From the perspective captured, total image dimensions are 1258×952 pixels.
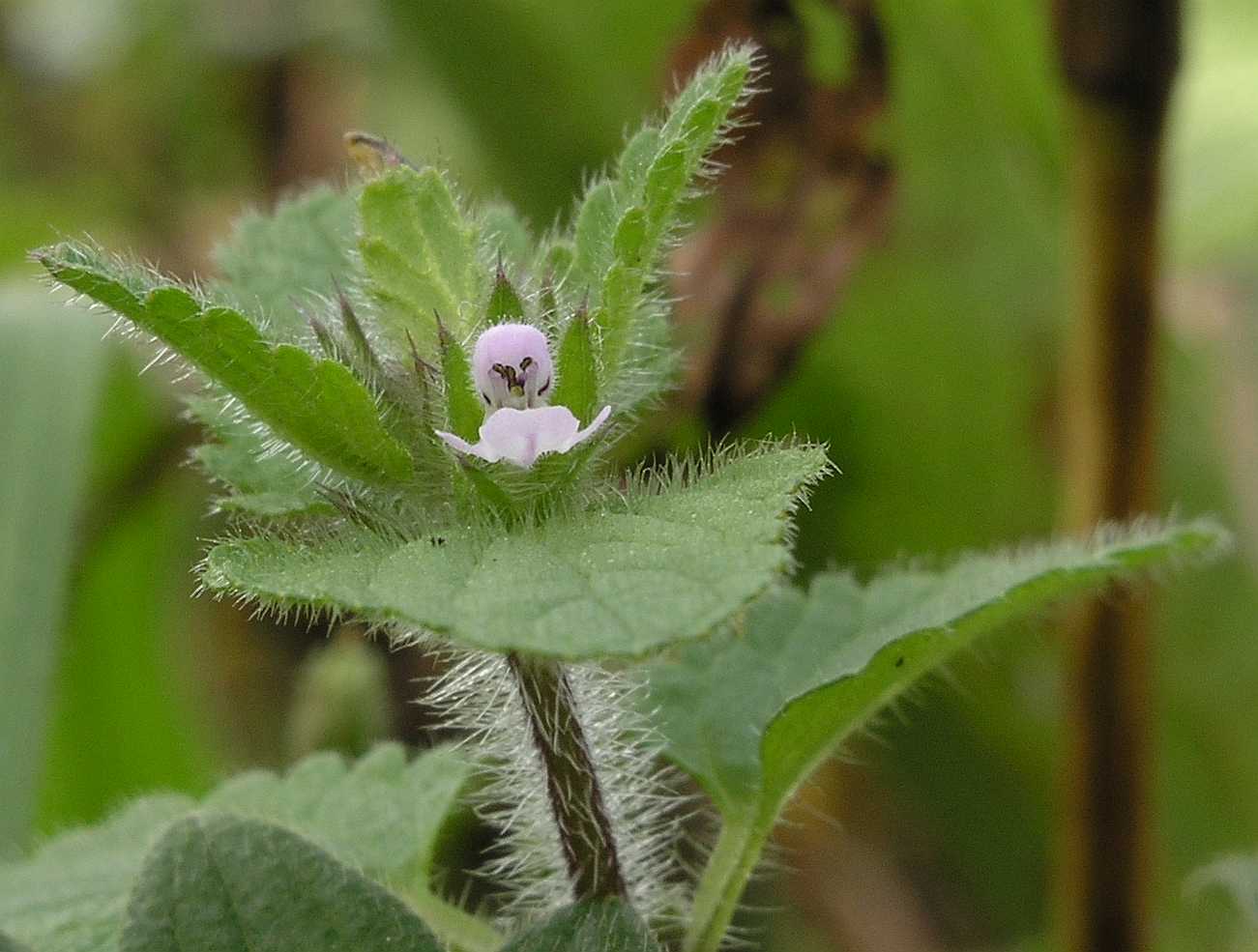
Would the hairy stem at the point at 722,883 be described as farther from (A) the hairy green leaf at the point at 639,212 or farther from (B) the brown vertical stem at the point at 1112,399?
(B) the brown vertical stem at the point at 1112,399

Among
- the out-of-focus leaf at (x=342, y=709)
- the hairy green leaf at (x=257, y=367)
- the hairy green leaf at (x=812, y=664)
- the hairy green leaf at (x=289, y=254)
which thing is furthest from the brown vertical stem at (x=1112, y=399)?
the hairy green leaf at (x=257, y=367)

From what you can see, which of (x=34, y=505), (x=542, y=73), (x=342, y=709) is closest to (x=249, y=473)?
(x=342, y=709)

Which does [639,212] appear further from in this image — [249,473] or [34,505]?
[34,505]

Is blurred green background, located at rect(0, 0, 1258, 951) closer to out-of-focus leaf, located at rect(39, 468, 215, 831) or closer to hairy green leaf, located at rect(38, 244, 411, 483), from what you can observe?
out-of-focus leaf, located at rect(39, 468, 215, 831)

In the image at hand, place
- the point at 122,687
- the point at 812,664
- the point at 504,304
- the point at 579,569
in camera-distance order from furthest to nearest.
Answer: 1. the point at 122,687
2. the point at 812,664
3. the point at 504,304
4. the point at 579,569

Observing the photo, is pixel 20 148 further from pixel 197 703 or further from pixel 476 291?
pixel 476 291

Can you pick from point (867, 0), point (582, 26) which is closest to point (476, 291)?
point (867, 0)
